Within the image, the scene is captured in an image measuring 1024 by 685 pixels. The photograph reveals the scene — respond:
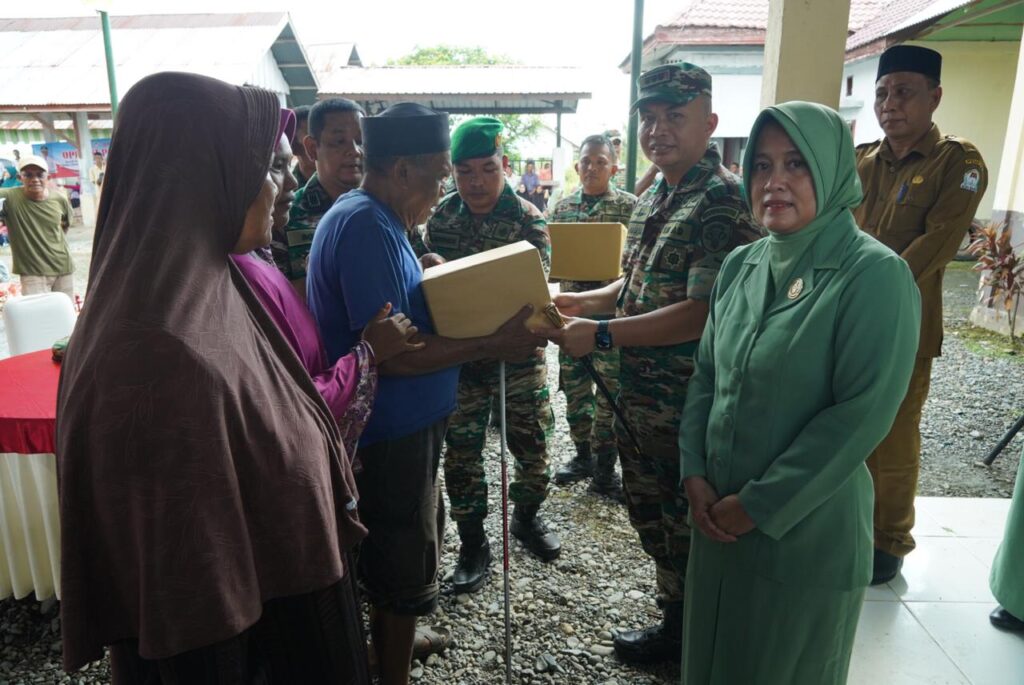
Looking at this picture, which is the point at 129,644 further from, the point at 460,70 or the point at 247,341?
the point at 460,70

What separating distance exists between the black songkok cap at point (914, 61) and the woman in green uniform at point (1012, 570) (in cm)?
173

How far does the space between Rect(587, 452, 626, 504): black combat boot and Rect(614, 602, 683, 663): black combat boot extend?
4.93 ft

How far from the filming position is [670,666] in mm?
2547

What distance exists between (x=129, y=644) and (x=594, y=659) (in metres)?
1.86

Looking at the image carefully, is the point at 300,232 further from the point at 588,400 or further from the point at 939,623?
the point at 939,623

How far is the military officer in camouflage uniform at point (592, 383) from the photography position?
4.16 metres

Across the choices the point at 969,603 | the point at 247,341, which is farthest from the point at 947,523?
the point at 247,341

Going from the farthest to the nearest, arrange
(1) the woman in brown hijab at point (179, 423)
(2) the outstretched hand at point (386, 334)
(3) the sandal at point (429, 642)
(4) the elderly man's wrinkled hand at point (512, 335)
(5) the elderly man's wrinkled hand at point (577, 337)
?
(3) the sandal at point (429, 642)
(5) the elderly man's wrinkled hand at point (577, 337)
(4) the elderly man's wrinkled hand at point (512, 335)
(2) the outstretched hand at point (386, 334)
(1) the woman in brown hijab at point (179, 423)

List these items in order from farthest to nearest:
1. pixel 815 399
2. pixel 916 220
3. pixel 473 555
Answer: pixel 473 555, pixel 916 220, pixel 815 399

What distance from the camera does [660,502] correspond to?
8.16 ft

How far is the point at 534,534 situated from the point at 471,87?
334 inches

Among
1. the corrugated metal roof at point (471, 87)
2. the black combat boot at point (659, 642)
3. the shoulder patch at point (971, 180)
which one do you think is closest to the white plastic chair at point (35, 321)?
the black combat boot at point (659, 642)

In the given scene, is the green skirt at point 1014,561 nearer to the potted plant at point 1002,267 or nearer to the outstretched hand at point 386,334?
the outstretched hand at point 386,334

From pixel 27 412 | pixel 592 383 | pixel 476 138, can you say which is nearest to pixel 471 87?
pixel 592 383
